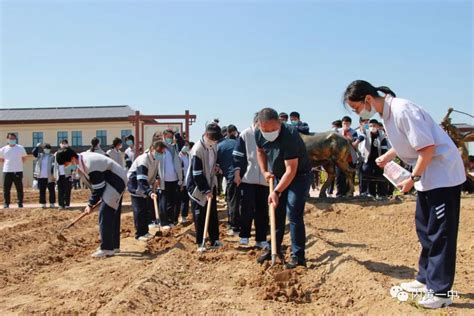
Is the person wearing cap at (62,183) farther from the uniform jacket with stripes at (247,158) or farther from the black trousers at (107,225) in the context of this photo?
the uniform jacket with stripes at (247,158)

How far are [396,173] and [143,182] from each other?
15.2ft

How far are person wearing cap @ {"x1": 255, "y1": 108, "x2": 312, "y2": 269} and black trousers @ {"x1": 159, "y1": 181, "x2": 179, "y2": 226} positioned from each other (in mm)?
Result: 4118

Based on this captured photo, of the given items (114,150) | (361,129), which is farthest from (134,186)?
(361,129)

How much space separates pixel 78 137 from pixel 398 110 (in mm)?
44938

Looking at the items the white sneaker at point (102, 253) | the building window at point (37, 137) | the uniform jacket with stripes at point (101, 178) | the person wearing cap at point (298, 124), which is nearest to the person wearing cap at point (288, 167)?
the uniform jacket with stripes at point (101, 178)

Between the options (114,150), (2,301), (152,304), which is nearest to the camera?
(152,304)

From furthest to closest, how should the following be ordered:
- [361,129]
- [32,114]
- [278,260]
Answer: [32,114] → [361,129] → [278,260]

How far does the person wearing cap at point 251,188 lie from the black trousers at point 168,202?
8.59 feet

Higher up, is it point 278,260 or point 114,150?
point 114,150

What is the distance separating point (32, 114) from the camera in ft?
174

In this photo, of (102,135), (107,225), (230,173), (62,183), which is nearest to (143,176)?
(107,225)

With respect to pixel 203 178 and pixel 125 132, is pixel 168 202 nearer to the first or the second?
pixel 203 178

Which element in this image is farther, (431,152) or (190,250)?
(190,250)

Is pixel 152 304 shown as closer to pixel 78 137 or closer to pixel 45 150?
pixel 45 150
